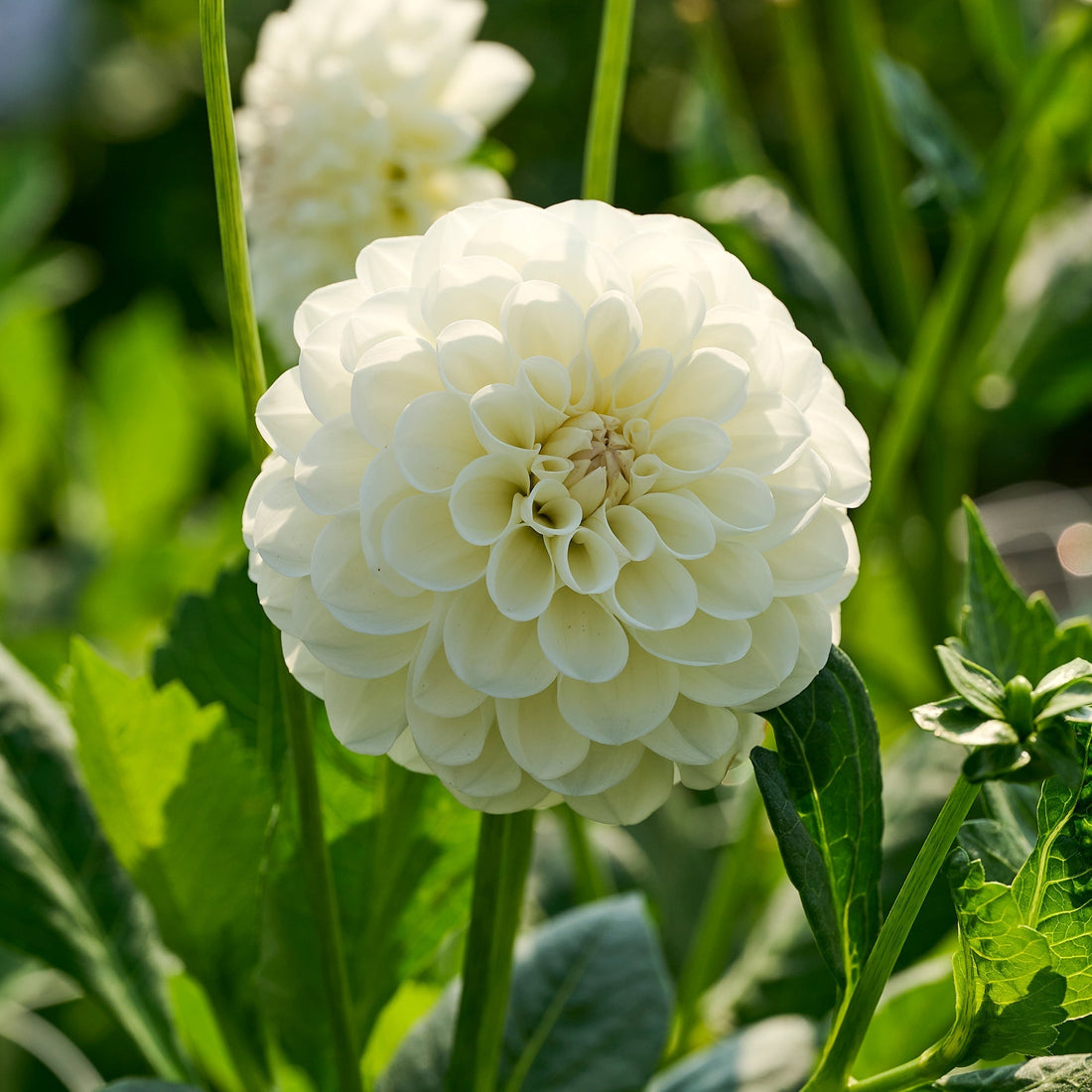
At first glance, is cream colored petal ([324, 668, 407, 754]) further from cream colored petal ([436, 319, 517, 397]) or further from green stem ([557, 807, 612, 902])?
green stem ([557, 807, 612, 902])

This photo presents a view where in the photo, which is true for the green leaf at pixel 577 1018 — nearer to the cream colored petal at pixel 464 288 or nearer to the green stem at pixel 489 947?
the green stem at pixel 489 947

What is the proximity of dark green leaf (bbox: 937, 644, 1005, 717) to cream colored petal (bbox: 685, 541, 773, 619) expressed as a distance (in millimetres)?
31

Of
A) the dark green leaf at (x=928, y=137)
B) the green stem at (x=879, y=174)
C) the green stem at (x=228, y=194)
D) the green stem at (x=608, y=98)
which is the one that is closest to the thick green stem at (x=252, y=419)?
the green stem at (x=228, y=194)

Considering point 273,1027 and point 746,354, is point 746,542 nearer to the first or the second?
point 746,354

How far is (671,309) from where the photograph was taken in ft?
0.70

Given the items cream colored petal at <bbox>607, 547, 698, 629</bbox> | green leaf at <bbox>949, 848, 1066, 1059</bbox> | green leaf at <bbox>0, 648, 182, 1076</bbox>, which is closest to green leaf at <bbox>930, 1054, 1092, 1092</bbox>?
green leaf at <bbox>949, 848, 1066, 1059</bbox>

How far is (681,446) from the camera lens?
214 mm

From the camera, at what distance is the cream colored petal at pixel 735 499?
7.9 inches

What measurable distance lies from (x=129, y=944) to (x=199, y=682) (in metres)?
0.08

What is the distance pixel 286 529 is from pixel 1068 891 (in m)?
0.16

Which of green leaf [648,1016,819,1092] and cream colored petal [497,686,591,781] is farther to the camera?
green leaf [648,1016,819,1092]

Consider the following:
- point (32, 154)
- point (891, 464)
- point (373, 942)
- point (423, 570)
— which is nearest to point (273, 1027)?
point (373, 942)

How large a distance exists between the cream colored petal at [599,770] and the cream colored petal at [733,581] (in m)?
0.03

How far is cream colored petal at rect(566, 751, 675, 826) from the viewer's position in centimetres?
22
